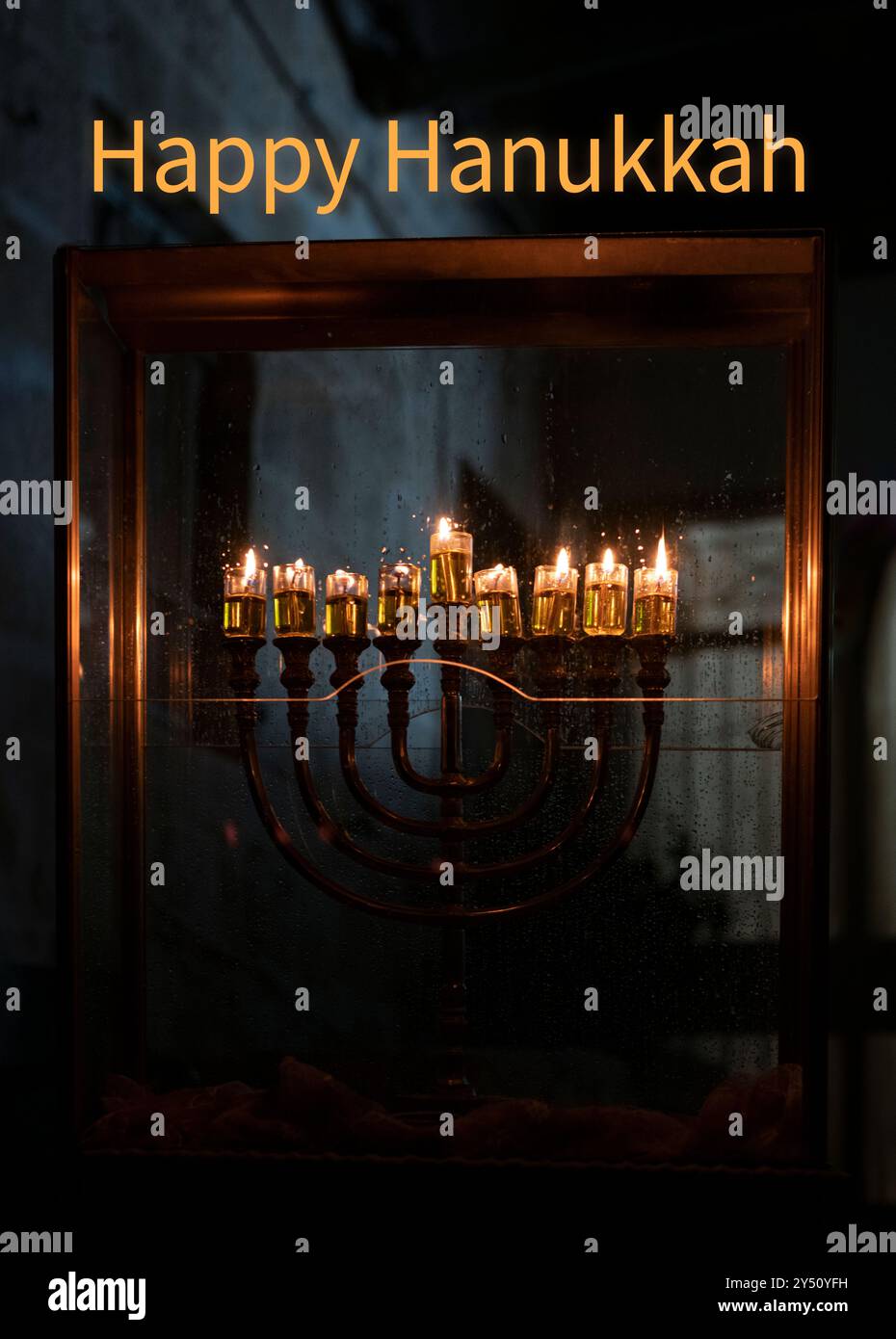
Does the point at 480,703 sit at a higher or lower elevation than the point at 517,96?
lower

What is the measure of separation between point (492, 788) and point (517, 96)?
2.89ft

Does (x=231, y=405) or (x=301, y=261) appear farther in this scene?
(x=231, y=405)

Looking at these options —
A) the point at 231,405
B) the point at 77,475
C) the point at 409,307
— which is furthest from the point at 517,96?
the point at 77,475

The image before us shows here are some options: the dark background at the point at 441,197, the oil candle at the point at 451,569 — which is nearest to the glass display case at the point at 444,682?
the oil candle at the point at 451,569

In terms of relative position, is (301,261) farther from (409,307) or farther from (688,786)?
(688,786)

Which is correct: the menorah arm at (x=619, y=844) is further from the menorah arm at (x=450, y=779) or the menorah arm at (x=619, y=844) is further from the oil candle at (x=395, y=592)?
the oil candle at (x=395, y=592)

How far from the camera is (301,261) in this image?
44.6 inches

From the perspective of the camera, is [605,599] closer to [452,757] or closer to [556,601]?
[556,601]

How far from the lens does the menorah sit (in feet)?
3.72

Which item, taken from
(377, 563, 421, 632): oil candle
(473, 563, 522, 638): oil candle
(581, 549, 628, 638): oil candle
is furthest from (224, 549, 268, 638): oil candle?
(581, 549, 628, 638): oil candle

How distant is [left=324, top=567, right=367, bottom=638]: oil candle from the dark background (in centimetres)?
47

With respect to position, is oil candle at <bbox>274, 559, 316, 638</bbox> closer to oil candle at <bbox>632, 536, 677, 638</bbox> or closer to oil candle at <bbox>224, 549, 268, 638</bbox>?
oil candle at <bbox>224, 549, 268, 638</bbox>

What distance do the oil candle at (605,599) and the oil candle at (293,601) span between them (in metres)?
0.29

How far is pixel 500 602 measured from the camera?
1.15m
